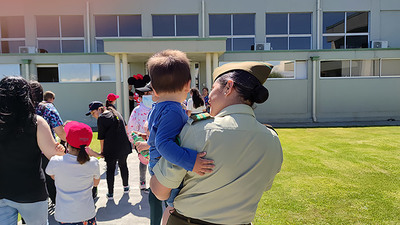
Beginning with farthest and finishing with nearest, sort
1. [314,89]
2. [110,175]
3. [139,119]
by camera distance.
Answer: [314,89] → [110,175] → [139,119]

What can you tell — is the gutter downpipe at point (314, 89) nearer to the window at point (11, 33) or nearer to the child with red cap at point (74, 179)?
the child with red cap at point (74, 179)

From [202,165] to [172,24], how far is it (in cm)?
1594

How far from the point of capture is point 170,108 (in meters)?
1.79

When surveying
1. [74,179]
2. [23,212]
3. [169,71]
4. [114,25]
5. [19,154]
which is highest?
[114,25]

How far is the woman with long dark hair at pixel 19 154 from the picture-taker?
239 centimetres

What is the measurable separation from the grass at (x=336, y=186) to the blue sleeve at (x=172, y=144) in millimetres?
2811

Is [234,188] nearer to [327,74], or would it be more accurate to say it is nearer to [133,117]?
[133,117]

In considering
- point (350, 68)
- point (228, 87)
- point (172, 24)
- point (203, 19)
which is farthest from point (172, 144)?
point (350, 68)

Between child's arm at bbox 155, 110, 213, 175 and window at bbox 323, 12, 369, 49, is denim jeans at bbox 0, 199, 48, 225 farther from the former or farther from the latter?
window at bbox 323, 12, 369, 49

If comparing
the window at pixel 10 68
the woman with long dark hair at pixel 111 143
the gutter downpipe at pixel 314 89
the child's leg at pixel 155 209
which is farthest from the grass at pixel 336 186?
the window at pixel 10 68

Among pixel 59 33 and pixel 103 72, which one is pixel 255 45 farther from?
pixel 59 33

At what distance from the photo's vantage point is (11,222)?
2434 millimetres

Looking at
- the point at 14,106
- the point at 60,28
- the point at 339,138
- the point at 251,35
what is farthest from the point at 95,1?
the point at 14,106

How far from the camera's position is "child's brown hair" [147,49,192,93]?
1.74 m
